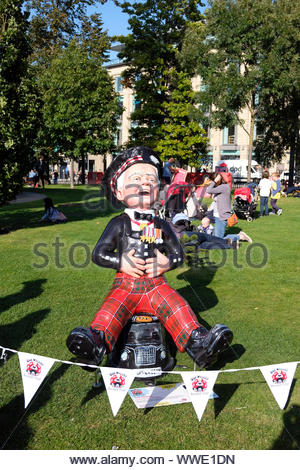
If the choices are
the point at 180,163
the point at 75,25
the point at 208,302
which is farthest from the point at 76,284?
the point at 75,25

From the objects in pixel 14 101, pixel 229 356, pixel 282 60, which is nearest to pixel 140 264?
pixel 229 356

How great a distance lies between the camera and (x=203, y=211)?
12.8 m

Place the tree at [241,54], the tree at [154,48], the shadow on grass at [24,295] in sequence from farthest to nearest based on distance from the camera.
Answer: the tree at [154,48]
the tree at [241,54]
the shadow on grass at [24,295]

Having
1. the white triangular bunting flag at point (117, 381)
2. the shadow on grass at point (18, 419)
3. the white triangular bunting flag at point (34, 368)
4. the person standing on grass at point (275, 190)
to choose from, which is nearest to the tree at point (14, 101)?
the shadow on grass at point (18, 419)

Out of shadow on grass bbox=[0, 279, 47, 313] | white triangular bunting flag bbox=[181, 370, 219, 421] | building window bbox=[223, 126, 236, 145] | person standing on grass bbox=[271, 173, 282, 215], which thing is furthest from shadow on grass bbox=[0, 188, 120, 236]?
building window bbox=[223, 126, 236, 145]

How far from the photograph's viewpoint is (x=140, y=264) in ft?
12.7

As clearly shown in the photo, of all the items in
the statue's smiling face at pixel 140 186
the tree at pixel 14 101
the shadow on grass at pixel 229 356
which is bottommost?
the shadow on grass at pixel 229 356

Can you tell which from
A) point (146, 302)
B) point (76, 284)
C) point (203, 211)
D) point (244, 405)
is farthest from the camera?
point (203, 211)

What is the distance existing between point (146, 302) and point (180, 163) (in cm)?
2744

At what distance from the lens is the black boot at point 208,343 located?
3354 mm

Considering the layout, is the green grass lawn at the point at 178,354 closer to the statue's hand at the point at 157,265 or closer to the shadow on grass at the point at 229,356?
the shadow on grass at the point at 229,356

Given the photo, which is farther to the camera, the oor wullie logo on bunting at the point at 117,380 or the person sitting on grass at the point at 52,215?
the person sitting on grass at the point at 52,215

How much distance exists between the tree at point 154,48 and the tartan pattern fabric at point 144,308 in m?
26.4
